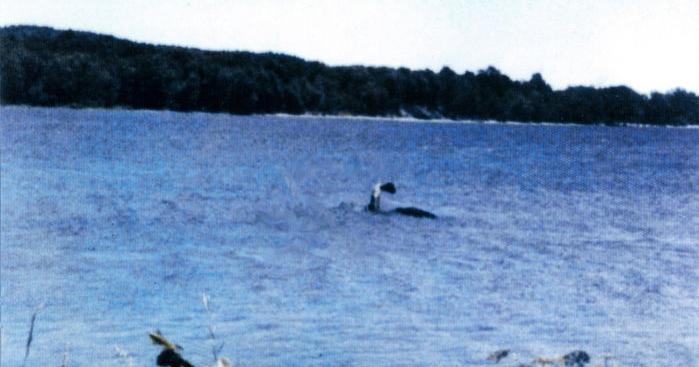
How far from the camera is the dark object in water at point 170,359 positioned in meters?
3.15

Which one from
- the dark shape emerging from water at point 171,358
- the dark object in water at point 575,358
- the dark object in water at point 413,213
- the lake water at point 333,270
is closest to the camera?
the dark shape emerging from water at point 171,358

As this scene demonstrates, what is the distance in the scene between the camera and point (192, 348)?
540 inches

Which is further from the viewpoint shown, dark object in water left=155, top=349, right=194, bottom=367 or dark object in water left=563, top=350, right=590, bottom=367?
dark object in water left=563, top=350, right=590, bottom=367

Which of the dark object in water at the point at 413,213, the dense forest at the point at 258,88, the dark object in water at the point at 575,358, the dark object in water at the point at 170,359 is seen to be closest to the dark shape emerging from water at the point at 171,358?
the dark object in water at the point at 170,359

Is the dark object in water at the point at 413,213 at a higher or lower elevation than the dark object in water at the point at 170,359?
lower

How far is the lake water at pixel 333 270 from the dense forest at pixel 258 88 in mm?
58439

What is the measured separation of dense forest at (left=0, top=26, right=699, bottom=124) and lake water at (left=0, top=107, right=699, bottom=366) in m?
58.4

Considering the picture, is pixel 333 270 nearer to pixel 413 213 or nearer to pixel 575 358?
pixel 413 213

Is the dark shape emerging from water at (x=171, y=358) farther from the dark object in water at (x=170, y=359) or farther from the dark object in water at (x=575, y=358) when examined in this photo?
the dark object in water at (x=575, y=358)

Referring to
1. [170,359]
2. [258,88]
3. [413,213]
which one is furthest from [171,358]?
[258,88]

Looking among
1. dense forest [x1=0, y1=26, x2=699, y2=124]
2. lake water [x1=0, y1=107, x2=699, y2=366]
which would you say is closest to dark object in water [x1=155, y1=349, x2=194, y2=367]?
lake water [x1=0, y1=107, x2=699, y2=366]

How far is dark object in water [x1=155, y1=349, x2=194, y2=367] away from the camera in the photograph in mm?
3148

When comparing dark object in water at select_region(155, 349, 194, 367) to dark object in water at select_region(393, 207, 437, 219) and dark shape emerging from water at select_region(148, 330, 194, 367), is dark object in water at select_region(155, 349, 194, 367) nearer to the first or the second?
dark shape emerging from water at select_region(148, 330, 194, 367)

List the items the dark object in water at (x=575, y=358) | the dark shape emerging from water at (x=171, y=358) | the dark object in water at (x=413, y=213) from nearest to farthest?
the dark shape emerging from water at (x=171, y=358)
the dark object in water at (x=575, y=358)
the dark object in water at (x=413, y=213)
